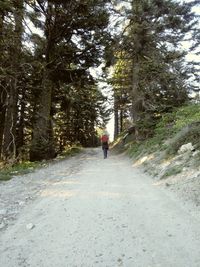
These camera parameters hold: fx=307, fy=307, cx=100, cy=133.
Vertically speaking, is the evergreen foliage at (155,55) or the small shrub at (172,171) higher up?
the evergreen foliage at (155,55)

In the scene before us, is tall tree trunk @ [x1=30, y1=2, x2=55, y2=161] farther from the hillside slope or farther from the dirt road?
the dirt road

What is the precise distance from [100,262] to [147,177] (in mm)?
6318

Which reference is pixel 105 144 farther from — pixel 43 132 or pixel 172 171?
pixel 172 171

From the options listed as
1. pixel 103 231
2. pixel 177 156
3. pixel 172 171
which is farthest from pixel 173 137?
pixel 103 231

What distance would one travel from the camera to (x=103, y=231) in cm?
538

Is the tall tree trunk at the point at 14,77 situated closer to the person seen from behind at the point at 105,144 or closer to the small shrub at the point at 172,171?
the person seen from behind at the point at 105,144

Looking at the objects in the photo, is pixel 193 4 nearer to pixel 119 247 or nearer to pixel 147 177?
pixel 147 177

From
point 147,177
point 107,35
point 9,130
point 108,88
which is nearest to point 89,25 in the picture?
point 107,35

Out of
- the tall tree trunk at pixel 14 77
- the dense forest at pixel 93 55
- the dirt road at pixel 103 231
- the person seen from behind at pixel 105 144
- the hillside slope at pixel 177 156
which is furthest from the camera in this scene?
the person seen from behind at pixel 105 144

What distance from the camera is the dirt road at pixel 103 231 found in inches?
173

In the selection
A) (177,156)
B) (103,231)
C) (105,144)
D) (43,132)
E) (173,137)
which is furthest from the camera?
(105,144)

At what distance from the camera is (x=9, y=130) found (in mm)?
16406

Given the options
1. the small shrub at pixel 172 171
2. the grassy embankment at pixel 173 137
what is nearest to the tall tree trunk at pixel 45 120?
the grassy embankment at pixel 173 137

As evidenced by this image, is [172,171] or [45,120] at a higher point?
[45,120]
